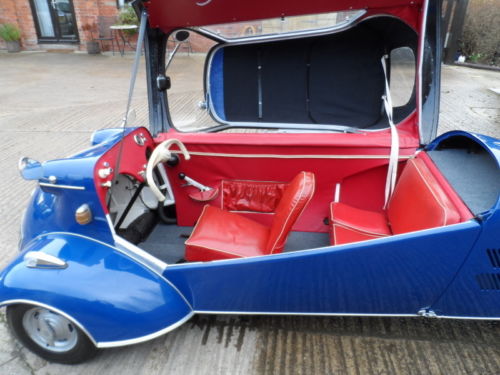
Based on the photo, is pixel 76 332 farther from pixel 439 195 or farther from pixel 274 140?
pixel 439 195

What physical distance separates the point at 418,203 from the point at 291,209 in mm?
815

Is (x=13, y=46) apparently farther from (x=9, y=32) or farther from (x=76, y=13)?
(x=76, y=13)

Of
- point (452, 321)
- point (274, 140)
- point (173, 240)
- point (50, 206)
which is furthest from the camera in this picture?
point (173, 240)

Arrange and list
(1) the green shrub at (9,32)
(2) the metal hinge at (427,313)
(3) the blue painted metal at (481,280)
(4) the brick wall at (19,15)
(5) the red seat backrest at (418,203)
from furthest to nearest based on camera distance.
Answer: (4) the brick wall at (19,15) < (1) the green shrub at (9,32) < (2) the metal hinge at (427,313) < (5) the red seat backrest at (418,203) < (3) the blue painted metal at (481,280)

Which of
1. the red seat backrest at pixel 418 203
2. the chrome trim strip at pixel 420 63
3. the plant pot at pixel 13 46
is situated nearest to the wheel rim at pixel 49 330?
the red seat backrest at pixel 418 203

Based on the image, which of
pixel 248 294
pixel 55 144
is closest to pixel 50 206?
pixel 248 294

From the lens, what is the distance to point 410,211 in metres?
2.18

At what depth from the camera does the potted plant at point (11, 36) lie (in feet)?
40.3

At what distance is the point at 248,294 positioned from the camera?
1.97 m

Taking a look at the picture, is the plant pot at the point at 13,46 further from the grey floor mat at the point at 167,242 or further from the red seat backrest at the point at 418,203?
the red seat backrest at the point at 418,203

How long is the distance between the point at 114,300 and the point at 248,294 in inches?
28.9

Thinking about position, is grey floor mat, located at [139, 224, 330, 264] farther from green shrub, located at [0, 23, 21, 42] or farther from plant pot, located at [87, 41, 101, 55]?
green shrub, located at [0, 23, 21, 42]

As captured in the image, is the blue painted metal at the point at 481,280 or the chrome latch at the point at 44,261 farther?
the chrome latch at the point at 44,261

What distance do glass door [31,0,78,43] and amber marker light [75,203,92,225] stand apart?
1362cm
